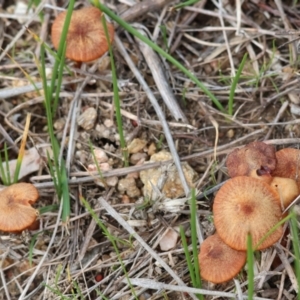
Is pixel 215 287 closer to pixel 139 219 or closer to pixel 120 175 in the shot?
pixel 139 219

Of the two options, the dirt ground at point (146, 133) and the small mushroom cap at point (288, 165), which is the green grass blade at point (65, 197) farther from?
the small mushroom cap at point (288, 165)

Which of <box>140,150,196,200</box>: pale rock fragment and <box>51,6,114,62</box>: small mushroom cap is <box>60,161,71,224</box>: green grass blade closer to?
<box>140,150,196,200</box>: pale rock fragment

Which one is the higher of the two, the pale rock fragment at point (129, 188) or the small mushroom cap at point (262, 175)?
the small mushroom cap at point (262, 175)

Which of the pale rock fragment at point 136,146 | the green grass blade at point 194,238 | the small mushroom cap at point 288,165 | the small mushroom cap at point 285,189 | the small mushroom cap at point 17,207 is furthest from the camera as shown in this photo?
the pale rock fragment at point 136,146

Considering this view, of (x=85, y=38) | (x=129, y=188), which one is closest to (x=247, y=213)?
(x=129, y=188)

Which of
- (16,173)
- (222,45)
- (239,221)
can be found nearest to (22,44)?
(16,173)

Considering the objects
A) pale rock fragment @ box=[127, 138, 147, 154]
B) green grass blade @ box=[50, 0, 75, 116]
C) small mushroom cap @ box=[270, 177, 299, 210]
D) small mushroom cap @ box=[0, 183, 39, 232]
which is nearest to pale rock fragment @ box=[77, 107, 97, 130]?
green grass blade @ box=[50, 0, 75, 116]

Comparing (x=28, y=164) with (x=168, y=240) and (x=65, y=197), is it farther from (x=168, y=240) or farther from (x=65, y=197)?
(x=168, y=240)

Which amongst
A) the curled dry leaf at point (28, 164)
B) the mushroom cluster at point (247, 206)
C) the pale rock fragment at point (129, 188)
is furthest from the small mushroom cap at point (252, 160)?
the curled dry leaf at point (28, 164)
